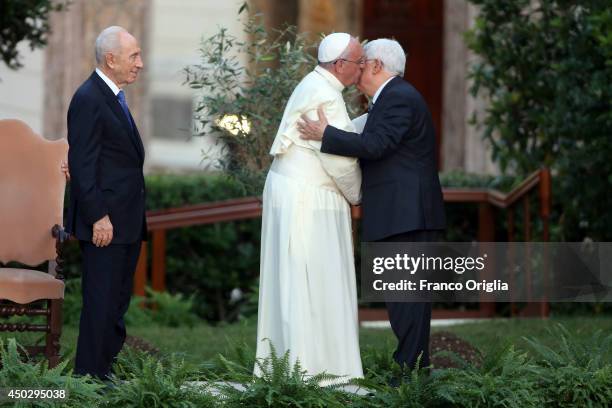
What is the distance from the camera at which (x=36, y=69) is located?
53.9ft

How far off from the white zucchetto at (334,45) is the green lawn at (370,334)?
7.81ft

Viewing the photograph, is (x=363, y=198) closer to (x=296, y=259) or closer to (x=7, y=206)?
(x=296, y=259)

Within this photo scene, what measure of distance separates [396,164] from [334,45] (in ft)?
2.16

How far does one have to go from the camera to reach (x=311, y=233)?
8578mm

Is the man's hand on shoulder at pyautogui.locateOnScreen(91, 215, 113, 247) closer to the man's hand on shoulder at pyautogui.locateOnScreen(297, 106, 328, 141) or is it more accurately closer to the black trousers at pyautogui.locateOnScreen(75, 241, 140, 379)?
the black trousers at pyautogui.locateOnScreen(75, 241, 140, 379)

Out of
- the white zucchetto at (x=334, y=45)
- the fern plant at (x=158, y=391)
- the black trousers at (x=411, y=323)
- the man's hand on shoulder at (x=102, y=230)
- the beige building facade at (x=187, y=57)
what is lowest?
the fern plant at (x=158, y=391)

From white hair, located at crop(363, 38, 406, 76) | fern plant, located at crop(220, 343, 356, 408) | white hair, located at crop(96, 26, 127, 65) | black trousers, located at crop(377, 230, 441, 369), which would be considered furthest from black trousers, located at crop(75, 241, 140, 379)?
white hair, located at crop(363, 38, 406, 76)

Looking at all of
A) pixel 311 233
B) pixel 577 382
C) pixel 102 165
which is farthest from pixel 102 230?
pixel 577 382

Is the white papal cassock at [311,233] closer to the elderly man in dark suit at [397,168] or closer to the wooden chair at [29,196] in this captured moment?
the elderly man in dark suit at [397,168]

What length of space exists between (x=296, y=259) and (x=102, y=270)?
0.95 m

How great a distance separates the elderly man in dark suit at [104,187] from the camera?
27.8 ft

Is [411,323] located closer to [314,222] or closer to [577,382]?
[314,222]

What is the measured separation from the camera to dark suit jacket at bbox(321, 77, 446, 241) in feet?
27.9

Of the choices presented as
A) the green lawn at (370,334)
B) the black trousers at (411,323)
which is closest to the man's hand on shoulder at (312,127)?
the black trousers at (411,323)
